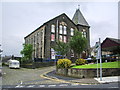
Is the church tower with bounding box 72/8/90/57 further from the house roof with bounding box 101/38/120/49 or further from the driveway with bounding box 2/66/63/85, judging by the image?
the driveway with bounding box 2/66/63/85

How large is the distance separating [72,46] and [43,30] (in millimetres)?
15299

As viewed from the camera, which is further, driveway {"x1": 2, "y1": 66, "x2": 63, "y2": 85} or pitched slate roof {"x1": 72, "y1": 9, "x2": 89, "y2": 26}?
pitched slate roof {"x1": 72, "y1": 9, "x2": 89, "y2": 26}

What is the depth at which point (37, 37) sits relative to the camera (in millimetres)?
47750

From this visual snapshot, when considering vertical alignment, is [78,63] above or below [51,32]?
below

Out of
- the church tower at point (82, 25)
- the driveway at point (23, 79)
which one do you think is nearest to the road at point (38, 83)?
the driveway at point (23, 79)

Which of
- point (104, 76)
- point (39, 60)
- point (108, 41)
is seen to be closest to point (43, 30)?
point (39, 60)

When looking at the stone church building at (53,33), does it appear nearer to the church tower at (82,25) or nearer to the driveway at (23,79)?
the church tower at (82,25)

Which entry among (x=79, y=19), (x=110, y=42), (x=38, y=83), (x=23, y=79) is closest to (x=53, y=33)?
(x=79, y=19)

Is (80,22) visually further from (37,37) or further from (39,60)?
(39,60)

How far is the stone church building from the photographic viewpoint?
41.8 m

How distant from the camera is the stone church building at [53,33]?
41.8 meters

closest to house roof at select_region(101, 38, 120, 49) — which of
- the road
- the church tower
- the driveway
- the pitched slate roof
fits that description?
the church tower

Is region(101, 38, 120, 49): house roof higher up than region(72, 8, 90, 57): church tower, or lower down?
lower down

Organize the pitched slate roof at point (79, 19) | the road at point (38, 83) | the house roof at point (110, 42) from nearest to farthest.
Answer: the road at point (38, 83) < the house roof at point (110, 42) < the pitched slate roof at point (79, 19)
